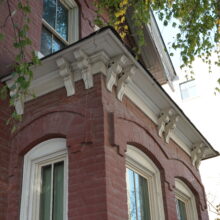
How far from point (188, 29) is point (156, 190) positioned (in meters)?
2.84

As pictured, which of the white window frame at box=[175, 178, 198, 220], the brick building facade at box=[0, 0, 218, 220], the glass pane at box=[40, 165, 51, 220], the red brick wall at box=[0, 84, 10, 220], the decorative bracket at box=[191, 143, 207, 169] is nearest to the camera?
the brick building facade at box=[0, 0, 218, 220]

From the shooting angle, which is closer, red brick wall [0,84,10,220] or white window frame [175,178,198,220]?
red brick wall [0,84,10,220]

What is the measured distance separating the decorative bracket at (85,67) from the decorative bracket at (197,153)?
162 inches

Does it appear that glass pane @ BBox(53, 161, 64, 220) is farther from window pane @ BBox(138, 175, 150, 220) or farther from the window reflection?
the window reflection

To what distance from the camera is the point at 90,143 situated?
17.1 feet

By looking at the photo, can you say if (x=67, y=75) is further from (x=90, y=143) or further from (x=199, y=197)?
(x=199, y=197)

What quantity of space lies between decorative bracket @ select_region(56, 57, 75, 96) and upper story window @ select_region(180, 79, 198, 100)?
19.8 metres

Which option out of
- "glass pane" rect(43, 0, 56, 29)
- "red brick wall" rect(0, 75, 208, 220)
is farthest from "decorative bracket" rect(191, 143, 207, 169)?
"glass pane" rect(43, 0, 56, 29)

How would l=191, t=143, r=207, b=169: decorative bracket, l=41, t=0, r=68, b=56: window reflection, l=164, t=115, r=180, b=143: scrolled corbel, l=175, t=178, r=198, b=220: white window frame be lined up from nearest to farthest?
1. l=164, t=115, r=180, b=143: scrolled corbel
2. l=41, t=0, r=68, b=56: window reflection
3. l=175, t=178, r=198, b=220: white window frame
4. l=191, t=143, r=207, b=169: decorative bracket

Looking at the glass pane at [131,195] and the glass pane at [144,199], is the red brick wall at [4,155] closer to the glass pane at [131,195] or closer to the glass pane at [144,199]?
the glass pane at [131,195]

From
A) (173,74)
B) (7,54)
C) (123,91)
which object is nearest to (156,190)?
(123,91)

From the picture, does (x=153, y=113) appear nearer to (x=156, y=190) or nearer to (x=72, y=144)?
(x=156, y=190)

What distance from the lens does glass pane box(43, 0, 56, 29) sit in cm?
838

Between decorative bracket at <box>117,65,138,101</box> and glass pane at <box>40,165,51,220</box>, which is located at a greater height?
decorative bracket at <box>117,65,138,101</box>
